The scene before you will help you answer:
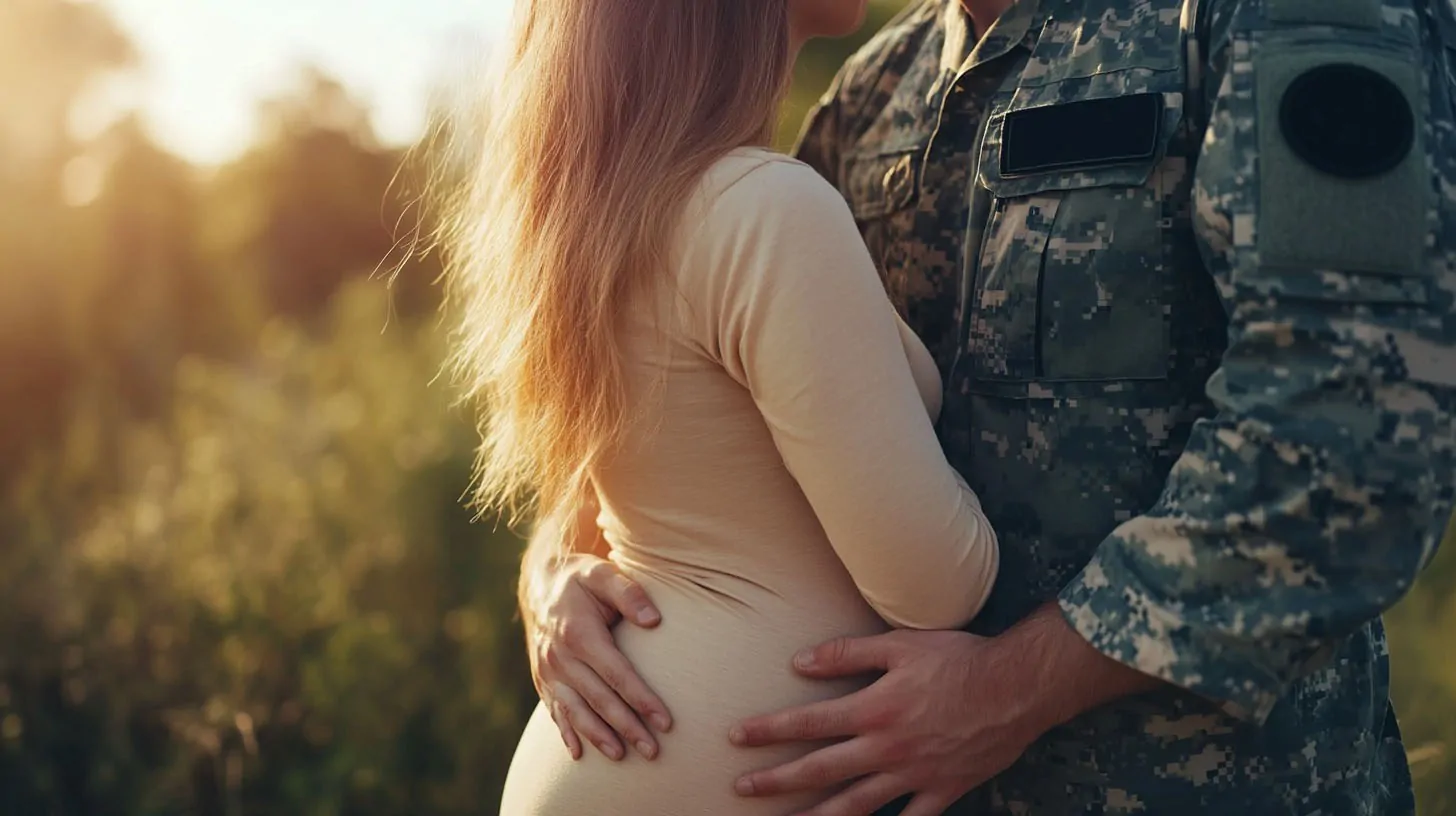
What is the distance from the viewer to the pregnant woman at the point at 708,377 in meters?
1.44

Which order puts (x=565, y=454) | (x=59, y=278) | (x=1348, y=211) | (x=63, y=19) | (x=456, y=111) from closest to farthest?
1. (x=1348, y=211)
2. (x=565, y=454)
3. (x=456, y=111)
4. (x=59, y=278)
5. (x=63, y=19)

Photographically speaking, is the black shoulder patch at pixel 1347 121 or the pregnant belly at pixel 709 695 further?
the pregnant belly at pixel 709 695

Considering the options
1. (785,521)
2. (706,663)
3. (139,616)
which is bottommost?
(139,616)

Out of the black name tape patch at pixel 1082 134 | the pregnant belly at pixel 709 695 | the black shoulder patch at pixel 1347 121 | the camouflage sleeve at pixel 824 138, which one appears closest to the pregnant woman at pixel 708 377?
the pregnant belly at pixel 709 695

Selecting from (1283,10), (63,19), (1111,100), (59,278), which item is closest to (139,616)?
(1111,100)

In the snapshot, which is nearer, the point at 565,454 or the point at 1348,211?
the point at 1348,211

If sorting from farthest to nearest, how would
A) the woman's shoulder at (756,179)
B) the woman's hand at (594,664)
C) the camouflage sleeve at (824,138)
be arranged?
the camouflage sleeve at (824,138) → the woman's hand at (594,664) → the woman's shoulder at (756,179)

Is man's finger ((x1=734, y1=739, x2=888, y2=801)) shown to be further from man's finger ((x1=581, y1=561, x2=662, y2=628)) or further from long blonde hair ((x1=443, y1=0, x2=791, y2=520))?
long blonde hair ((x1=443, y1=0, x2=791, y2=520))

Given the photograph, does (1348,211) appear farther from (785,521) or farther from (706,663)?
(706,663)

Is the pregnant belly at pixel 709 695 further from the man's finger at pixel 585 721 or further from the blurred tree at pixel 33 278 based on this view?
the blurred tree at pixel 33 278

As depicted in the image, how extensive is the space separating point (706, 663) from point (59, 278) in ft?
19.8

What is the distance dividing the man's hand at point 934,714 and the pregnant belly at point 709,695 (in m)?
0.03

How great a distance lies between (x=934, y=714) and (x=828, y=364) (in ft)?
1.37

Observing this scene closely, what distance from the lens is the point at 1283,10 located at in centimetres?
140
